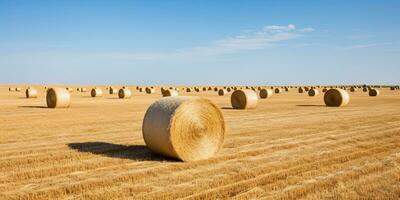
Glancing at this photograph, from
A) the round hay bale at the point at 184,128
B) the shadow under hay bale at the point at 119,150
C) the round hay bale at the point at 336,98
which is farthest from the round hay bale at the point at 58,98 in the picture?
the round hay bale at the point at 184,128

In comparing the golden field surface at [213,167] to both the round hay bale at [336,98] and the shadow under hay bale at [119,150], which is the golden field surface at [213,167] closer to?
the shadow under hay bale at [119,150]

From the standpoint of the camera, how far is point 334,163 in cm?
1005

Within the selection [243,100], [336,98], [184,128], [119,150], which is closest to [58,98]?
[243,100]

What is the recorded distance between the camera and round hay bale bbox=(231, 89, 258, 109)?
2785cm

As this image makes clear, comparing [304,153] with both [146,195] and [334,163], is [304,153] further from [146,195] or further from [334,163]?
[146,195]

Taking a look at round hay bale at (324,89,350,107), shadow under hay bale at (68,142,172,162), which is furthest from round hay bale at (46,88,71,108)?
round hay bale at (324,89,350,107)

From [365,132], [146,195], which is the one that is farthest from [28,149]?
[365,132]

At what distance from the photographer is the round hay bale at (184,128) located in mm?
10500

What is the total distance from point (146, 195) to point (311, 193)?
272 cm

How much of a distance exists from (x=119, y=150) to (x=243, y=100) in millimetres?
16933

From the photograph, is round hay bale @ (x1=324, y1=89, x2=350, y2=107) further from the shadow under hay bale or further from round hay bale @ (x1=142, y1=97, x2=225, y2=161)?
the shadow under hay bale

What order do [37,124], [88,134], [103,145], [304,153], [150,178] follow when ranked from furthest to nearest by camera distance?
[37,124] < [88,134] < [103,145] < [304,153] < [150,178]

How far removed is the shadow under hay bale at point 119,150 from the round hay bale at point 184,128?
0.27m

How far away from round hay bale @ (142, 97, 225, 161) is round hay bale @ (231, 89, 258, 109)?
16.3 meters
